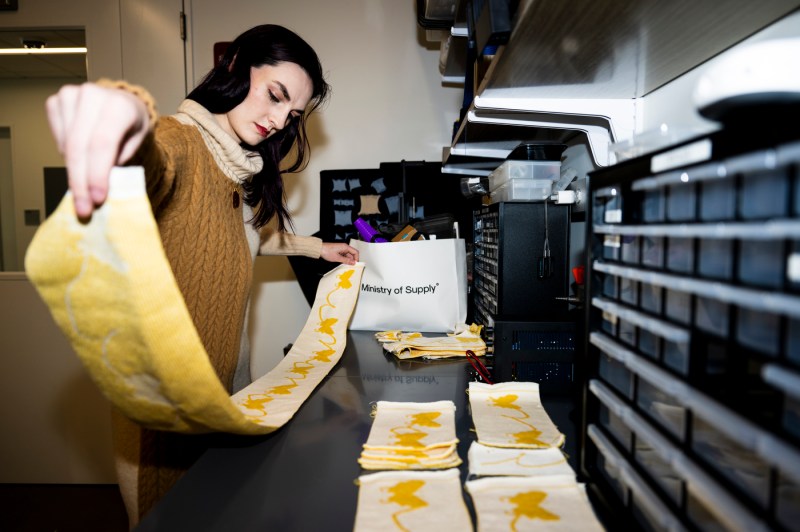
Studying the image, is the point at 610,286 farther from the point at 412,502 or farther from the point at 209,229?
the point at 209,229

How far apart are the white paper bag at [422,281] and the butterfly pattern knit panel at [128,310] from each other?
886 millimetres

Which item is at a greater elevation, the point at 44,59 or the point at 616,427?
the point at 44,59

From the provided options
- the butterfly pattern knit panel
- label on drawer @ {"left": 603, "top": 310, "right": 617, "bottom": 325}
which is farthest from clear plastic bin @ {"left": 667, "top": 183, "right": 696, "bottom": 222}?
the butterfly pattern knit panel

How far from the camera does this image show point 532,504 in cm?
54

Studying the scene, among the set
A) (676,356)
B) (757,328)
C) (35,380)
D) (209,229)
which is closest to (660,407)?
(676,356)

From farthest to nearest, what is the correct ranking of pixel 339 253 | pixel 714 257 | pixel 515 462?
pixel 339 253 < pixel 515 462 < pixel 714 257

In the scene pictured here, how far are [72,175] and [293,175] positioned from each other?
1793 mm

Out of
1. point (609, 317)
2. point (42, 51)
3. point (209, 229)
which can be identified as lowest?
point (609, 317)

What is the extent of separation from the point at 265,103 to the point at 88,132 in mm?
822

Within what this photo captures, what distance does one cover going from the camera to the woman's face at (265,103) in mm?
1170

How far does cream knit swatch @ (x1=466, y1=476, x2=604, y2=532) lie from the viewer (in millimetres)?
501

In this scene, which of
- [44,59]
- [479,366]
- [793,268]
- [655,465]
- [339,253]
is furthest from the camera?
[44,59]

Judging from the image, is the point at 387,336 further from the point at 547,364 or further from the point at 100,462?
the point at 100,462

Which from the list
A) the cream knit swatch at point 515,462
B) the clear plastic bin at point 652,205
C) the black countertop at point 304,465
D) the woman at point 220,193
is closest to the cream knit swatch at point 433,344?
the black countertop at point 304,465
